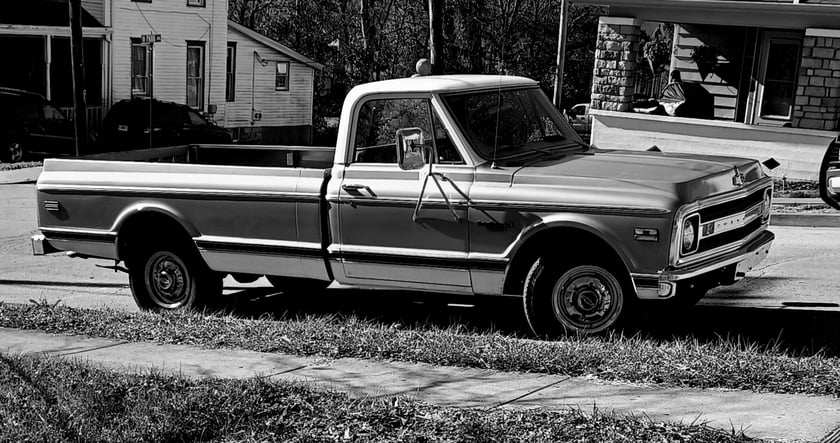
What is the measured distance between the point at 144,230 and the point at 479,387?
166 inches

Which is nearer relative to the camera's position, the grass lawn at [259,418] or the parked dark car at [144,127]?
the grass lawn at [259,418]

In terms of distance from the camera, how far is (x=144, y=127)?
1220 inches

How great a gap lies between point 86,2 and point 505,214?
27773mm

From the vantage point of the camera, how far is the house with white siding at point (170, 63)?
1258 inches

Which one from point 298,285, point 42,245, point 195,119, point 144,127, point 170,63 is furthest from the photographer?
point 170,63

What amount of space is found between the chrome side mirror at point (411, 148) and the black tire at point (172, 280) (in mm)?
2261

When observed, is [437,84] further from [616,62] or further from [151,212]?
[616,62]

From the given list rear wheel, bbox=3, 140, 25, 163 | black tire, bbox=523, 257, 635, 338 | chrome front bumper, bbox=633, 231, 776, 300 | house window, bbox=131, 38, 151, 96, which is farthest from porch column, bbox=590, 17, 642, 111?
house window, bbox=131, 38, 151, 96

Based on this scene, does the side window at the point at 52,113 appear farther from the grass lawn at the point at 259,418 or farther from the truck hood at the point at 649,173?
the grass lawn at the point at 259,418

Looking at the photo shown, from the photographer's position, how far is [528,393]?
608 cm

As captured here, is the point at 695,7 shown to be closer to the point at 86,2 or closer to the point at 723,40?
the point at 723,40

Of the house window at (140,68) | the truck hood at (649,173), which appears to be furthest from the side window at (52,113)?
the truck hood at (649,173)

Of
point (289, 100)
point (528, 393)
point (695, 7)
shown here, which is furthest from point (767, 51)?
point (289, 100)

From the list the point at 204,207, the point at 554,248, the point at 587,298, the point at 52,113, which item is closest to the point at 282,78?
the point at 52,113
